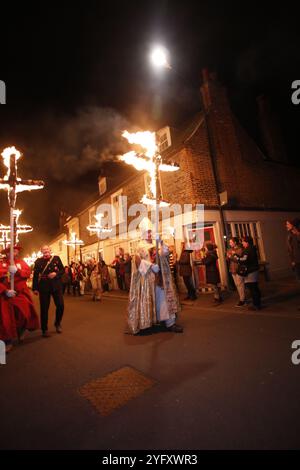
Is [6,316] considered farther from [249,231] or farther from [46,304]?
[249,231]

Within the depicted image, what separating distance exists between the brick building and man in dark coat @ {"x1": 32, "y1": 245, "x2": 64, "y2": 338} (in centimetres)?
628

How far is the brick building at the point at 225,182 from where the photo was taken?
442 inches

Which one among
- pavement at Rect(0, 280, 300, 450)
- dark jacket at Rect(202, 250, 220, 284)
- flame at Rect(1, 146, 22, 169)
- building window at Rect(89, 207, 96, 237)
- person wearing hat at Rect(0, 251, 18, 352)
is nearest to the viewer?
pavement at Rect(0, 280, 300, 450)

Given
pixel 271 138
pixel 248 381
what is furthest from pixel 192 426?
pixel 271 138

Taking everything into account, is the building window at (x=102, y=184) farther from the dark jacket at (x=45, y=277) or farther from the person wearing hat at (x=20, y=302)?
the person wearing hat at (x=20, y=302)

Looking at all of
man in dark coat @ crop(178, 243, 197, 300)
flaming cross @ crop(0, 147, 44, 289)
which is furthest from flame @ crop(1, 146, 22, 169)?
man in dark coat @ crop(178, 243, 197, 300)

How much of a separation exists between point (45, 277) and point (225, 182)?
358 inches

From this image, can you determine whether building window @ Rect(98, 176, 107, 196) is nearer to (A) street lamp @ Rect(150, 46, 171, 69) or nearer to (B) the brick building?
(B) the brick building

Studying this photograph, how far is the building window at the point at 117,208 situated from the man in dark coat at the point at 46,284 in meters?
10.7

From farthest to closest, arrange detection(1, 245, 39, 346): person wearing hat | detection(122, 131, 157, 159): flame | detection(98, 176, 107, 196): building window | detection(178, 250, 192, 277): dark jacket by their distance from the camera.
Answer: detection(98, 176, 107, 196): building window, detection(178, 250, 192, 277): dark jacket, detection(122, 131, 157, 159): flame, detection(1, 245, 39, 346): person wearing hat

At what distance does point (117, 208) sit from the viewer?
58.7ft

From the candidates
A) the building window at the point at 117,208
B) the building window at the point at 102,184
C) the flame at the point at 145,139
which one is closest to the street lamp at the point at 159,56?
the flame at the point at 145,139

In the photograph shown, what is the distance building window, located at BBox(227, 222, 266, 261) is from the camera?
11.6 m

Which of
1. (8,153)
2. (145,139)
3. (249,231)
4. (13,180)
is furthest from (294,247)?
(8,153)
